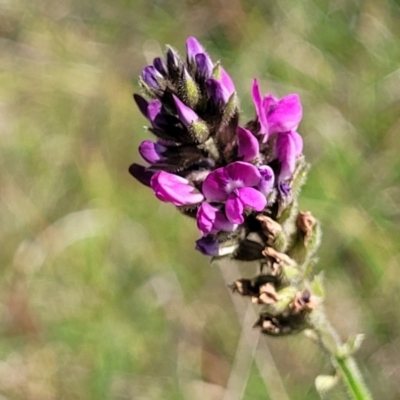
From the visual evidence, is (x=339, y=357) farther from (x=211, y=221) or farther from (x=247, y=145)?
(x=247, y=145)

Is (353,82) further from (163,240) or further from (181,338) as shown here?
(181,338)

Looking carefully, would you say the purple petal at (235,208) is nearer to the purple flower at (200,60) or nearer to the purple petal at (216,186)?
the purple petal at (216,186)

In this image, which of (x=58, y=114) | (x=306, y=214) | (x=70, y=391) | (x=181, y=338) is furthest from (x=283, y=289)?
(x=58, y=114)

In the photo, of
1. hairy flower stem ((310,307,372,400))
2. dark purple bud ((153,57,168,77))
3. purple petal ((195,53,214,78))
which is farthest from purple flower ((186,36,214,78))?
hairy flower stem ((310,307,372,400))

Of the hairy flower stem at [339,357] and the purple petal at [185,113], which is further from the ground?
the purple petal at [185,113]

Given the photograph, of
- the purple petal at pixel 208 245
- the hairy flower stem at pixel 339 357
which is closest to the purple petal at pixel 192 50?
the purple petal at pixel 208 245

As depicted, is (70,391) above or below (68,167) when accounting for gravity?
below

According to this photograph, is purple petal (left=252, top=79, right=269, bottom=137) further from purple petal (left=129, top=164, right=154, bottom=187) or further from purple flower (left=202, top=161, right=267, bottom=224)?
purple petal (left=129, top=164, right=154, bottom=187)
